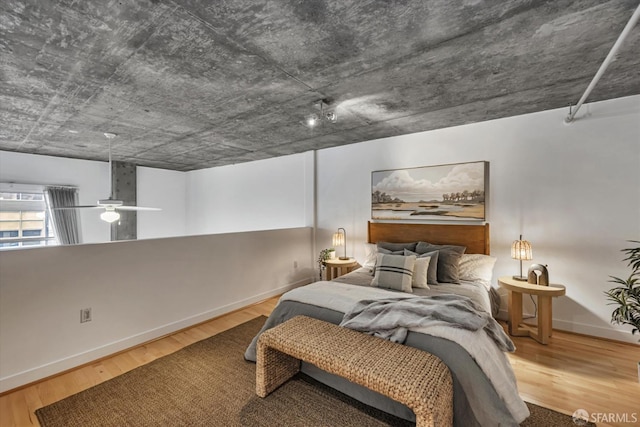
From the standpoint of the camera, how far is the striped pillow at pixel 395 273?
9.37 ft

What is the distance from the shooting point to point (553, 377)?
7.43ft

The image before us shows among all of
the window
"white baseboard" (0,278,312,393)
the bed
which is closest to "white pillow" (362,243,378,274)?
the bed

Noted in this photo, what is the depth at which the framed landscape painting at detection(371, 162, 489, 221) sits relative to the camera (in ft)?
11.5

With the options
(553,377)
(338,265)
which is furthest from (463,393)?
(338,265)

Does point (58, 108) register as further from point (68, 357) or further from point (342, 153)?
point (342, 153)

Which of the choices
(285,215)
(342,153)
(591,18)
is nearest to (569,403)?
(591,18)

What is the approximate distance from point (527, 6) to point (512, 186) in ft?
7.54

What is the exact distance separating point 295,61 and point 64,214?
5695 mm

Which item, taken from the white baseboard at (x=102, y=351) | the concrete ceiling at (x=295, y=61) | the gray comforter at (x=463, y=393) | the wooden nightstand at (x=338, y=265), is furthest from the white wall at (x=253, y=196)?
the gray comforter at (x=463, y=393)

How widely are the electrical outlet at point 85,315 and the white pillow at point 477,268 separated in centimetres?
387

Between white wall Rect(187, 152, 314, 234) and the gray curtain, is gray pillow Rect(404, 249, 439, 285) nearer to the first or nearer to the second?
white wall Rect(187, 152, 314, 234)

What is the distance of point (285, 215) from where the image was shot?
5473 mm

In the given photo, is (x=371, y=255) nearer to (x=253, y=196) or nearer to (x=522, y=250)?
(x=522, y=250)

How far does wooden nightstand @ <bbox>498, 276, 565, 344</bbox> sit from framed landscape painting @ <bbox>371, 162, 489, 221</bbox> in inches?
36.5
